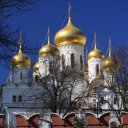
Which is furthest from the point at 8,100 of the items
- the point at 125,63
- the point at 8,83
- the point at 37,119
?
the point at 37,119

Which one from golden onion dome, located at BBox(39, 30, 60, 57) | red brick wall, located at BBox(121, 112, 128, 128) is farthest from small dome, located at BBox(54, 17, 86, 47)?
red brick wall, located at BBox(121, 112, 128, 128)

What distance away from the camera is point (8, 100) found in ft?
173

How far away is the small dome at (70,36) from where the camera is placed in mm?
53562

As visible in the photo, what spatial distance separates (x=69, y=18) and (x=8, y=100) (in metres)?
11.8

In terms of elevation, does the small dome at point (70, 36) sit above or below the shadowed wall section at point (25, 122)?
above

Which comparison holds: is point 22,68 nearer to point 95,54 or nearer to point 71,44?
point 71,44

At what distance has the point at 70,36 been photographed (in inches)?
2109

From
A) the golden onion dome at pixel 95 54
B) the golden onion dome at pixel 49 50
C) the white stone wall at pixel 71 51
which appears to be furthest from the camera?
the golden onion dome at pixel 95 54

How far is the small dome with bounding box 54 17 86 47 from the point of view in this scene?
53.6 meters

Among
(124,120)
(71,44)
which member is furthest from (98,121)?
(71,44)

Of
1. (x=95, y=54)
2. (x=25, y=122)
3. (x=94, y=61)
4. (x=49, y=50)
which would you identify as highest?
(x=95, y=54)

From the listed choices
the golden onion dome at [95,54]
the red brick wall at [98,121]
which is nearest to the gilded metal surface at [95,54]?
the golden onion dome at [95,54]

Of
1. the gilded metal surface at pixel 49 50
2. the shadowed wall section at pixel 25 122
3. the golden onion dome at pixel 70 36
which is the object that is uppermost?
the golden onion dome at pixel 70 36

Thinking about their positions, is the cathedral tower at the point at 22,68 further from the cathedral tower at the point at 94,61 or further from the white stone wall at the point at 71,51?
the cathedral tower at the point at 94,61
